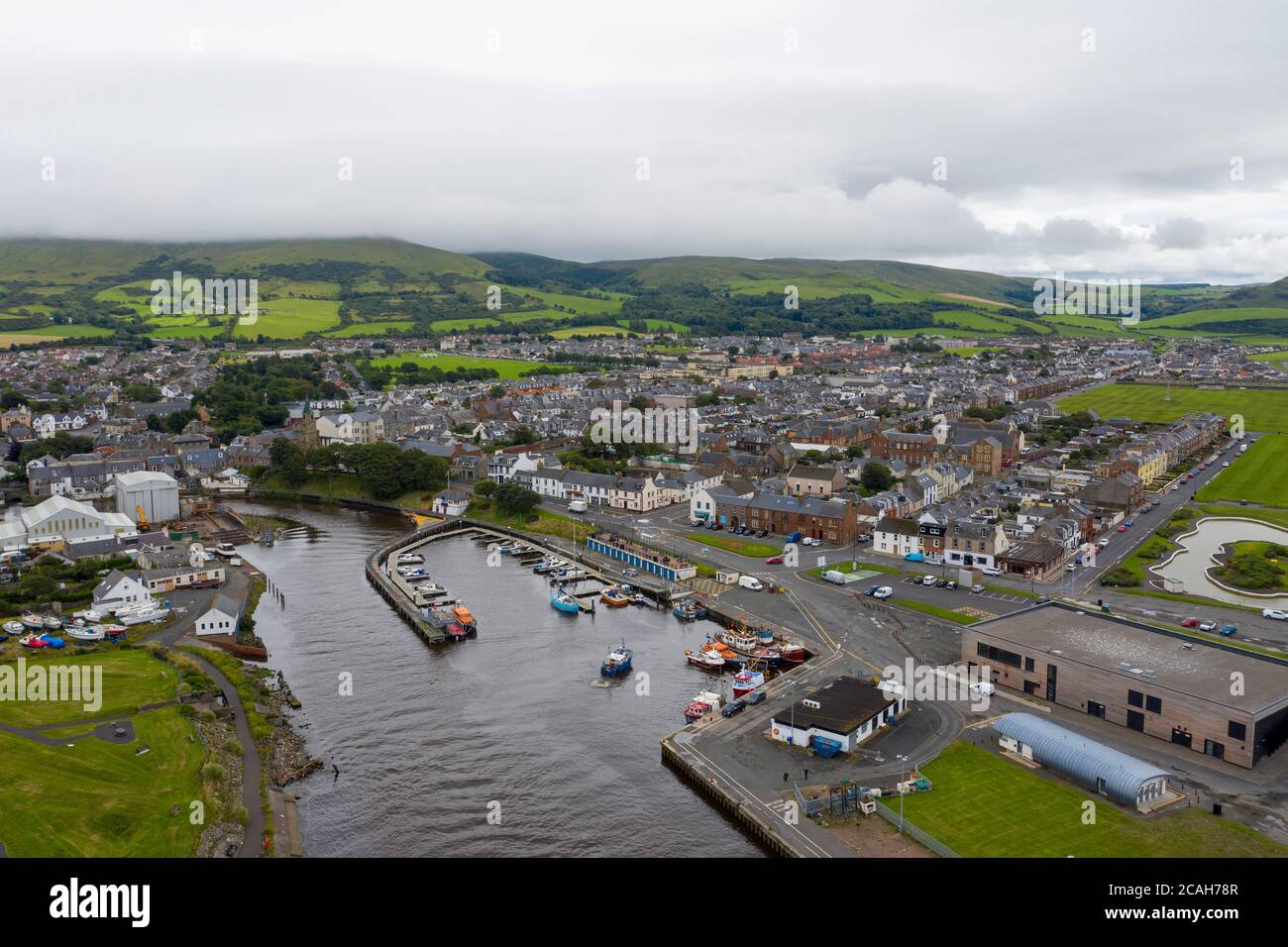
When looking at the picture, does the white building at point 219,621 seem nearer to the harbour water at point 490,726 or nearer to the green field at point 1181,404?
the harbour water at point 490,726

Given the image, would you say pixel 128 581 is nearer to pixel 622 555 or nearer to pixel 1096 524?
pixel 622 555

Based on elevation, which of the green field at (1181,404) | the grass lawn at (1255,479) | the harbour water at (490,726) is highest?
the green field at (1181,404)

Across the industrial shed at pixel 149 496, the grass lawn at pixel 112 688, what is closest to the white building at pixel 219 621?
the grass lawn at pixel 112 688

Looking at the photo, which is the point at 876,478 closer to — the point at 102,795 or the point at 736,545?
the point at 736,545

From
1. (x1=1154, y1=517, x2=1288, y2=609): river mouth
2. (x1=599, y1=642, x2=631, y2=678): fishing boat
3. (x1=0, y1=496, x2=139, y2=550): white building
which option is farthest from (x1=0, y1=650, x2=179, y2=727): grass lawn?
(x1=1154, y1=517, x2=1288, y2=609): river mouth

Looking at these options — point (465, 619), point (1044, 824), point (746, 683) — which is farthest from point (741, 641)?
point (1044, 824)

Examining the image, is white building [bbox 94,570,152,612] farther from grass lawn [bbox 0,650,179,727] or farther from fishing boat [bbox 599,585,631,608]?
fishing boat [bbox 599,585,631,608]
